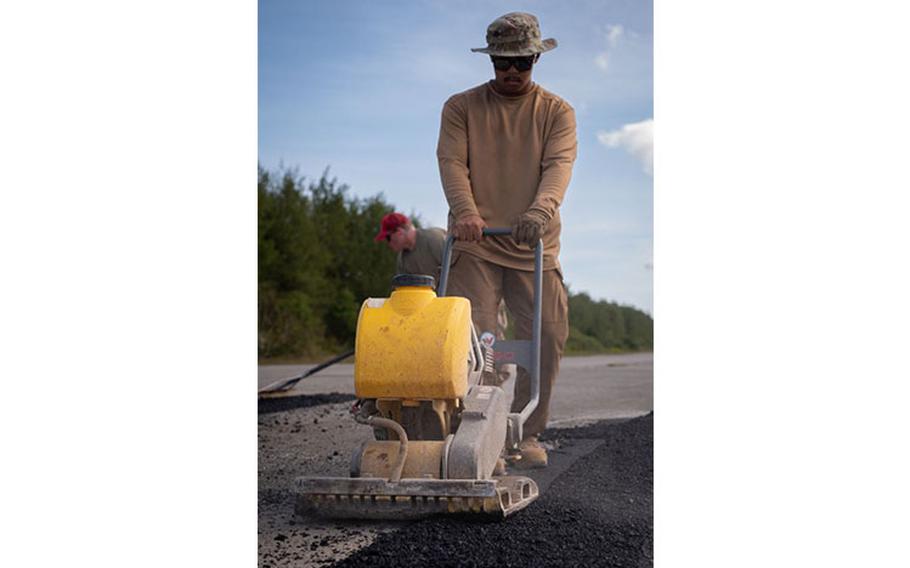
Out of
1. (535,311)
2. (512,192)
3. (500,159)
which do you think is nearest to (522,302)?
(535,311)

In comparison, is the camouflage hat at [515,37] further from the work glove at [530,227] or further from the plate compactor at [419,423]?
the plate compactor at [419,423]

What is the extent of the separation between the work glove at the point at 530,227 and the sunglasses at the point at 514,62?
525 mm

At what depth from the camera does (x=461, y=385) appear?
10.7 ft

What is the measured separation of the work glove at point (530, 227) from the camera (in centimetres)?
375

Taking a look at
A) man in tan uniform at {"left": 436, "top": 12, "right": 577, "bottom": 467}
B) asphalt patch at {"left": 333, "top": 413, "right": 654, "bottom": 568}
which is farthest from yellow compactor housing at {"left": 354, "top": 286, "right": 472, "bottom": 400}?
man in tan uniform at {"left": 436, "top": 12, "right": 577, "bottom": 467}

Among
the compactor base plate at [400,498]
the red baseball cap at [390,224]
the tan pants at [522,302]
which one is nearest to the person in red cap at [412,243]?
the red baseball cap at [390,224]

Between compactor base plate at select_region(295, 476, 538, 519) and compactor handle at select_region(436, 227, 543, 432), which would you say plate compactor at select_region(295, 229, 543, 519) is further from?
compactor handle at select_region(436, 227, 543, 432)

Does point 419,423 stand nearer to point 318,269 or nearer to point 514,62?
point 318,269

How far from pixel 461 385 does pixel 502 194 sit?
91cm

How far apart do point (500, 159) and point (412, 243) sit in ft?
1.89

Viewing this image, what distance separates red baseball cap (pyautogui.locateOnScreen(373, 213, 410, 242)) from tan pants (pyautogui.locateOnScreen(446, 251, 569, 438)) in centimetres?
35

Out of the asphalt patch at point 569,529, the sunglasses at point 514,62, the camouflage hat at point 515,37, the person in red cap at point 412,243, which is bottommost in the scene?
the asphalt patch at point 569,529

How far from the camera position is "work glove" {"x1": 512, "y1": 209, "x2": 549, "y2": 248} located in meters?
3.75

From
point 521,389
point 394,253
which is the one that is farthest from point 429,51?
point 521,389
